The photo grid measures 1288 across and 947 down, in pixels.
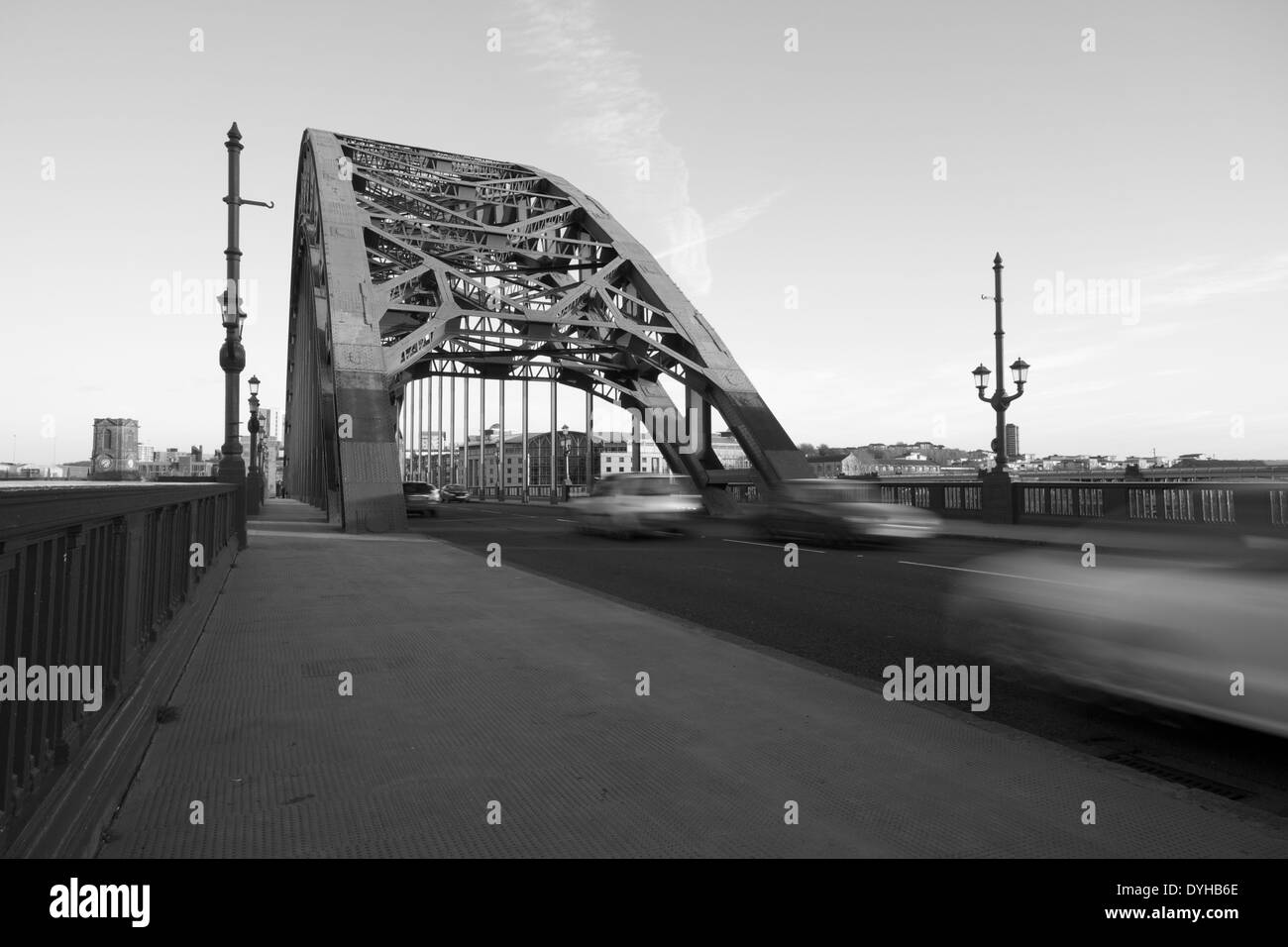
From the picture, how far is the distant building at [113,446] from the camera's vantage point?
14484 mm

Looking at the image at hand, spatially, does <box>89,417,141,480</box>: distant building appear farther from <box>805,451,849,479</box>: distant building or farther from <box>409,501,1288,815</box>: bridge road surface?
<box>805,451,849,479</box>: distant building

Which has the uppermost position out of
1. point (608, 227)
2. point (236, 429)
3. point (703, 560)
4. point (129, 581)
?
point (608, 227)

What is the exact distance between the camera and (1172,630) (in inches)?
176

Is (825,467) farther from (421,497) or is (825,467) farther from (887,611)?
(887,611)

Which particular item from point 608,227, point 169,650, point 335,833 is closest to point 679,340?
point 608,227

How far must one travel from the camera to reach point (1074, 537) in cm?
1736

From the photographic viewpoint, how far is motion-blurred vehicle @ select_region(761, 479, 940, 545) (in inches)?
655

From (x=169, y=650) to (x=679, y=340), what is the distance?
29.8m

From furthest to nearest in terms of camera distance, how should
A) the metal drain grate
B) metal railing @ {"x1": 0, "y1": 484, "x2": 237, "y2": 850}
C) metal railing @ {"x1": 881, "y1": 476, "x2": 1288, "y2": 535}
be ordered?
metal railing @ {"x1": 881, "y1": 476, "x2": 1288, "y2": 535}
the metal drain grate
metal railing @ {"x1": 0, "y1": 484, "x2": 237, "y2": 850}

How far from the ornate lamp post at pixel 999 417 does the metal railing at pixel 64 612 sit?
2196cm

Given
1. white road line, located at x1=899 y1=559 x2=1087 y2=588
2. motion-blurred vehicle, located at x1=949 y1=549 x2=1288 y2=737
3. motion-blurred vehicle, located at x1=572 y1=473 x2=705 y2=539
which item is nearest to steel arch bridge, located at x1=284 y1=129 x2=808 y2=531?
motion-blurred vehicle, located at x1=572 y1=473 x2=705 y2=539

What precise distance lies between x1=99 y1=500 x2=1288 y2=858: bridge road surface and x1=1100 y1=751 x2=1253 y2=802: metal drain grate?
179 mm
